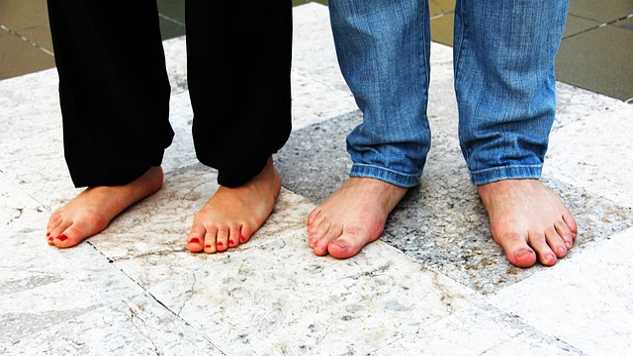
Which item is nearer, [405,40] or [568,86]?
[405,40]

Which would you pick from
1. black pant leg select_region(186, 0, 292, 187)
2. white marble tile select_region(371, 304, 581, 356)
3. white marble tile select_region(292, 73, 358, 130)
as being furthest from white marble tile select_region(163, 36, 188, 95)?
white marble tile select_region(371, 304, 581, 356)

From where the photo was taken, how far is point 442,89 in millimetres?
2123

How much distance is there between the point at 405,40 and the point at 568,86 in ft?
2.65

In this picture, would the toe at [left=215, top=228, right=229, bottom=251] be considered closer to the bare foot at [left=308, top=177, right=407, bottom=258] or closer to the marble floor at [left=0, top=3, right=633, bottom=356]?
the marble floor at [left=0, top=3, right=633, bottom=356]

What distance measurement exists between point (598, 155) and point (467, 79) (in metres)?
0.41

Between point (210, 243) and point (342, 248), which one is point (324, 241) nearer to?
point (342, 248)

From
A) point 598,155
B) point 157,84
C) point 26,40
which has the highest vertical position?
point 157,84

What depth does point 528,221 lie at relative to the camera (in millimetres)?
1399

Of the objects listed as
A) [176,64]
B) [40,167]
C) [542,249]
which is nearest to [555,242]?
[542,249]

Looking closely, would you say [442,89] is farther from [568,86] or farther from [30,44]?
[30,44]

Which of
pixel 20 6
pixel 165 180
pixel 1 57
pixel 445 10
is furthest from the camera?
pixel 20 6

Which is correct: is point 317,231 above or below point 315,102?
above

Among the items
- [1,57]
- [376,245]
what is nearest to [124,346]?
[376,245]

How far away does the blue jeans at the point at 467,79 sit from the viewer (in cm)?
138
